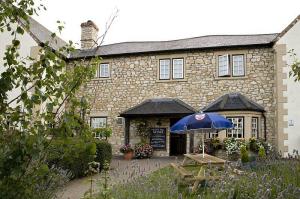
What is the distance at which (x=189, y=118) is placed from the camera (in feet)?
37.2

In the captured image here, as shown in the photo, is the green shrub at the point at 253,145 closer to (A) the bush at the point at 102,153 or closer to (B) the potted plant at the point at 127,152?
(B) the potted plant at the point at 127,152

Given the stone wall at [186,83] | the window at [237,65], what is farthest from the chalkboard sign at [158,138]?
the window at [237,65]

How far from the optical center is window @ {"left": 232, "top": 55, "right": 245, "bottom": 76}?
54.7 ft

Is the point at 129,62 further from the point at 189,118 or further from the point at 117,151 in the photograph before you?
the point at 189,118

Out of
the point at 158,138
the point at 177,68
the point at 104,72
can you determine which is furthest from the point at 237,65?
the point at 104,72

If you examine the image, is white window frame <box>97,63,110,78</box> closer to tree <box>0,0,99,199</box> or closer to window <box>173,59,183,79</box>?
window <box>173,59,183,79</box>

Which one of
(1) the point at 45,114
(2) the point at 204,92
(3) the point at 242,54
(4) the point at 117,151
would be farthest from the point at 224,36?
(1) the point at 45,114

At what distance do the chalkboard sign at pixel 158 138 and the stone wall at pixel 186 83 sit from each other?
1.58m

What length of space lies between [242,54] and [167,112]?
4.42 meters

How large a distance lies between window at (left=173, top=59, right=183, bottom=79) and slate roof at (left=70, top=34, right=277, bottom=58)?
617 millimetres

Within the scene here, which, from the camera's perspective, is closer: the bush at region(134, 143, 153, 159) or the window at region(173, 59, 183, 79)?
the bush at region(134, 143, 153, 159)

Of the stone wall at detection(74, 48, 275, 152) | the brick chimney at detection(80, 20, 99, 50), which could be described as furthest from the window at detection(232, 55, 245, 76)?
the brick chimney at detection(80, 20, 99, 50)

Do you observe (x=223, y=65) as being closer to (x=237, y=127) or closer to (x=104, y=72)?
(x=237, y=127)

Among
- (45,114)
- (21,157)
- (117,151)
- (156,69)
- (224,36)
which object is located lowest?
(117,151)
